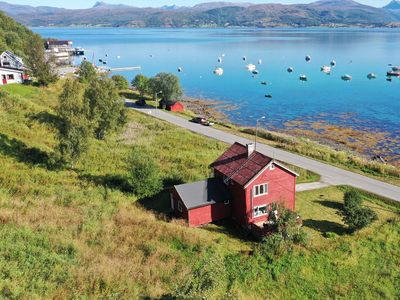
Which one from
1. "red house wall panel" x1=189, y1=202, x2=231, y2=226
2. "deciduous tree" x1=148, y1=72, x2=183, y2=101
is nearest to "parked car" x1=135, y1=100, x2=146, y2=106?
"deciduous tree" x1=148, y1=72, x2=183, y2=101

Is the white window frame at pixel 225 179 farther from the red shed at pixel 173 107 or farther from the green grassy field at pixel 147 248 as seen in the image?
the red shed at pixel 173 107

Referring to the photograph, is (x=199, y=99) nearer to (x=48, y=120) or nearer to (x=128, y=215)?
(x=48, y=120)

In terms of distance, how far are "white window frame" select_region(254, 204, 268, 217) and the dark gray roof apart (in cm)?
251

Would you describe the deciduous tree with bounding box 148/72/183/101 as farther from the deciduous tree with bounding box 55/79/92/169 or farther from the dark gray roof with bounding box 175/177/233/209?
the dark gray roof with bounding box 175/177/233/209

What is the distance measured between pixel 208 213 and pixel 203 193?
1818mm

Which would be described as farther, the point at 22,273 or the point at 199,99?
the point at 199,99

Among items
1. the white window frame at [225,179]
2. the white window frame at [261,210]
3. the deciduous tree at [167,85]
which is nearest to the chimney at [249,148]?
the white window frame at [225,179]

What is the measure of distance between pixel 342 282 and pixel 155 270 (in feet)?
40.4

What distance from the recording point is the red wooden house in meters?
27.6

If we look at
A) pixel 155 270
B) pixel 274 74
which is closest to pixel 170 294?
pixel 155 270

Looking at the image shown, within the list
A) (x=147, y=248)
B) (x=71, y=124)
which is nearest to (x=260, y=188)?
(x=147, y=248)

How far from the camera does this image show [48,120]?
160ft

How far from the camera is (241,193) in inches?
1098

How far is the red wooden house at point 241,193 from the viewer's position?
2762cm
